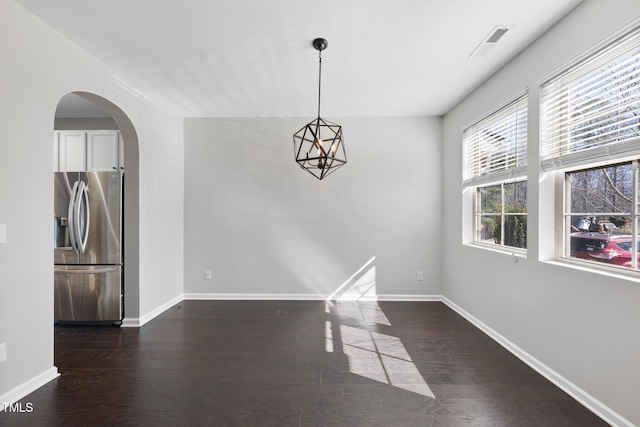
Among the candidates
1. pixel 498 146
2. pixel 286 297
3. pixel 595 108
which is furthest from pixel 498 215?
pixel 286 297

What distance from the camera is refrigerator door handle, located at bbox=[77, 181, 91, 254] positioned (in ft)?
11.3

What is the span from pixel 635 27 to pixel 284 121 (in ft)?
11.8

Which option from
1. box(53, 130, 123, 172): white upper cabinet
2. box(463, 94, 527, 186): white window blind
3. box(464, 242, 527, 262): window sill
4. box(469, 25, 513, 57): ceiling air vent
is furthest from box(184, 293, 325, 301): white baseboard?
box(469, 25, 513, 57): ceiling air vent

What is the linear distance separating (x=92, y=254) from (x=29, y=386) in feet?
5.14

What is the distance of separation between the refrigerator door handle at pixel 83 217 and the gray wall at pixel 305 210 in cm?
128

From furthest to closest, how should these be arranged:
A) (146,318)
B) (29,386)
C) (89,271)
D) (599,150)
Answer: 1. (146,318)
2. (89,271)
3. (29,386)
4. (599,150)

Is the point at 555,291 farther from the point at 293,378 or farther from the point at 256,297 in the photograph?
the point at 256,297

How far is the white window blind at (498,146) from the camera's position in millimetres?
2859

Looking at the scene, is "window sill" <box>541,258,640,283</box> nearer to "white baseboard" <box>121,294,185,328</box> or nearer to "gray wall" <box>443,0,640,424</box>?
"gray wall" <box>443,0,640,424</box>

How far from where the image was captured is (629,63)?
1868mm

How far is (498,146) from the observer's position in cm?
324

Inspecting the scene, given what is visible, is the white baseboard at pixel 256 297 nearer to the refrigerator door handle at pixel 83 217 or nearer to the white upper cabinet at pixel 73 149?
the refrigerator door handle at pixel 83 217

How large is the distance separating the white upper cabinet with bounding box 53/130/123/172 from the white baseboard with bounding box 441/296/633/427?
177 inches

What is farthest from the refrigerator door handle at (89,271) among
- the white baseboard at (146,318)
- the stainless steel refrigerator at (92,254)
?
the white baseboard at (146,318)
